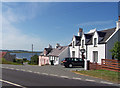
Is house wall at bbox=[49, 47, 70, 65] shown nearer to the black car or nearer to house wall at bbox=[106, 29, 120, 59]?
the black car

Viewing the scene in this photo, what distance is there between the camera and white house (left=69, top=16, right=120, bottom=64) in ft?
80.6

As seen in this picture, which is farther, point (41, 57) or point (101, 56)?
point (41, 57)

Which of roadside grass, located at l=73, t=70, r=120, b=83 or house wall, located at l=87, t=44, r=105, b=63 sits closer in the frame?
roadside grass, located at l=73, t=70, r=120, b=83

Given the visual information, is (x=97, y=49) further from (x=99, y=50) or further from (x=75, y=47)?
(x=75, y=47)

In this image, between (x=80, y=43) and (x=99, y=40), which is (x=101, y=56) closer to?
(x=99, y=40)

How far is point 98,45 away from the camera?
25953mm

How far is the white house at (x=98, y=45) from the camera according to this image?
80.6 ft

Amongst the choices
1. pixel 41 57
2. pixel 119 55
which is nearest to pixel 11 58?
pixel 41 57

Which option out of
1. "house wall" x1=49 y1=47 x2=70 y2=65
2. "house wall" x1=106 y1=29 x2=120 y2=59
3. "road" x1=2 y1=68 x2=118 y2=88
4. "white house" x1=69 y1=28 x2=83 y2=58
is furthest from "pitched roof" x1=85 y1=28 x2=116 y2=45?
"road" x1=2 y1=68 x2=118 y2=88

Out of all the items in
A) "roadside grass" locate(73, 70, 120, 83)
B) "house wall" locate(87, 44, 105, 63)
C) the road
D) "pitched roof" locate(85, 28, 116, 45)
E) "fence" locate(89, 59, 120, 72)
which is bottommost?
"roadside grass" locate(73, 70, 120, 83)

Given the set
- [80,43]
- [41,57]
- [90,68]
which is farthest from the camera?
[41,57]

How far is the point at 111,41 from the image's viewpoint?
24734 millimetres

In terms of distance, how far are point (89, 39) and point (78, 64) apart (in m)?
7.31

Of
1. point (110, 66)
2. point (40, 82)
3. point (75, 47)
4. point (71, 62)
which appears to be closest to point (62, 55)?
point (75, 47)
